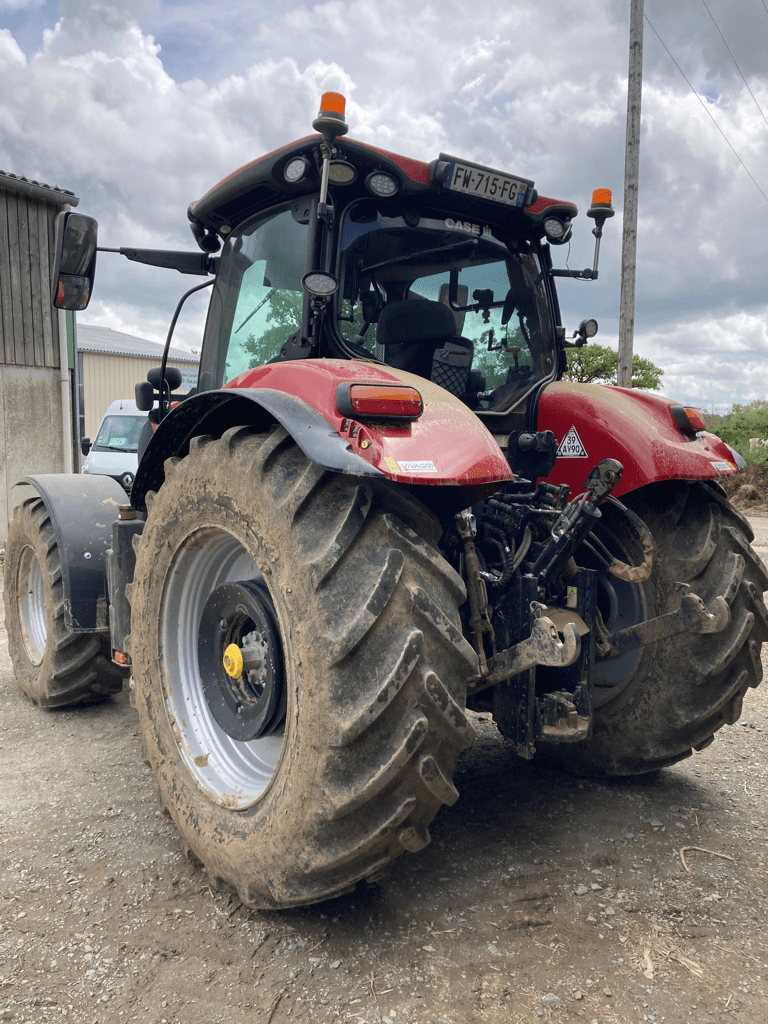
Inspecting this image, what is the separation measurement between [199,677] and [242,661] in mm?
366

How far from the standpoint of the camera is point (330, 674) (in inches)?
74.5

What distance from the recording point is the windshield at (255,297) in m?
2.96

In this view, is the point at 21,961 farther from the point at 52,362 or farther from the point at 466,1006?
the point at 52,362

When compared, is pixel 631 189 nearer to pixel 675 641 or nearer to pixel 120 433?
pixel 120 433

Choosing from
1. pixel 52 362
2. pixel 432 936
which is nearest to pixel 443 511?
pixel 432 936

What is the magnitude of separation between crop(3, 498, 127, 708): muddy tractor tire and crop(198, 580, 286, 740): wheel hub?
161 centimetres

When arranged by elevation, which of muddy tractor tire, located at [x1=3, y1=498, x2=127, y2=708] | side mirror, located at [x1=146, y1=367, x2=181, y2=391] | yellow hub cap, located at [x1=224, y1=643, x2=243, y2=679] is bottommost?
muddy tractor tire, located at [x1=3, y1=498, x2=127, y2=708]

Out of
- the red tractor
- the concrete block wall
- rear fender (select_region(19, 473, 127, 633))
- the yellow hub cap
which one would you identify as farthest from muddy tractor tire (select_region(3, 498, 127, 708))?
the concrete block wall

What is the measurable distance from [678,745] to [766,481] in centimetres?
1411

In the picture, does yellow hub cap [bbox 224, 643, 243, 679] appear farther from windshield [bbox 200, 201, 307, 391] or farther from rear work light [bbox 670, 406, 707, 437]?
rear work light [bbox 670, 406, 707, 437]

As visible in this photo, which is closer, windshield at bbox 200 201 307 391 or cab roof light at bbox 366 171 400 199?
cab roof light at bbox 366 171 400 199

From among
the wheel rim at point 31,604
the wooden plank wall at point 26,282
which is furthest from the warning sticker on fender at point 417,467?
the wooden plank wall at point 26,282

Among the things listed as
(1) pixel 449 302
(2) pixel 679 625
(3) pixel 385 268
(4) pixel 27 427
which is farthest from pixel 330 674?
(4) pixel 27 427

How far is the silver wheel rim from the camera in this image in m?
2.55
